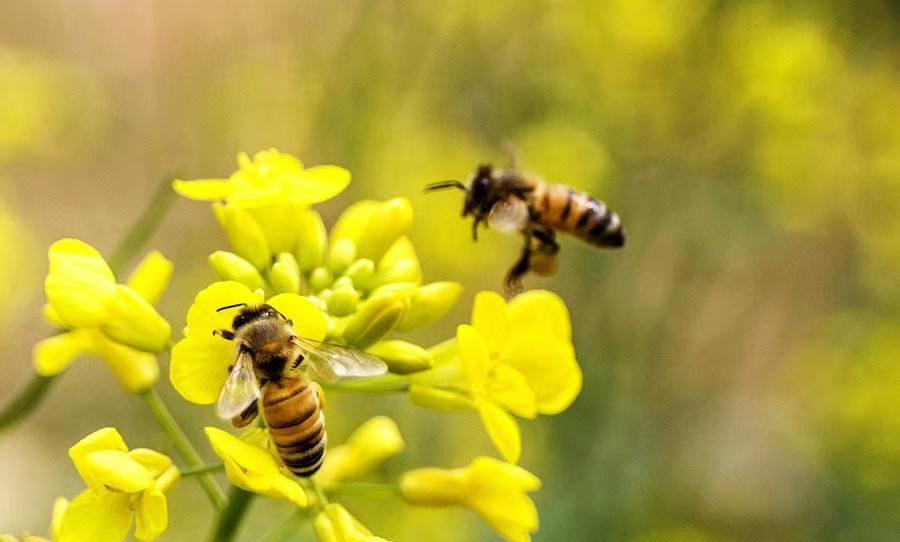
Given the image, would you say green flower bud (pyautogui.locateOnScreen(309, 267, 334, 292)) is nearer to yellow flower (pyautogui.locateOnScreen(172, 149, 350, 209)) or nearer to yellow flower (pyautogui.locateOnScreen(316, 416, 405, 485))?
yellow flower (pyautogui.locateOnScreen(172, 149, 350, 209))

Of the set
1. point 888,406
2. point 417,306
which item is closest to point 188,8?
point 888,406

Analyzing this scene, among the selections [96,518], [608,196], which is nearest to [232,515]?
[96,518]

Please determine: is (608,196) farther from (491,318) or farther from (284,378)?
(284,378)

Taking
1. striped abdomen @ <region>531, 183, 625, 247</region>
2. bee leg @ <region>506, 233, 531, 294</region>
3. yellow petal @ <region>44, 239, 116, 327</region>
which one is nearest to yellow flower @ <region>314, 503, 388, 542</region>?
yellow petal @ <region>44, 239, 116, 327</region>

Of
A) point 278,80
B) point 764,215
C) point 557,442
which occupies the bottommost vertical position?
point 557,442

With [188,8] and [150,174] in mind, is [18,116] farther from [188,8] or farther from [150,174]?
[188,8]

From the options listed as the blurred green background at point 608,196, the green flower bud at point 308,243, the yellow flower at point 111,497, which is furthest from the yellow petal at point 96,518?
the blurred green background at point 608,196

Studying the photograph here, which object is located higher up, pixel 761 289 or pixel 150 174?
pixel 761 289
